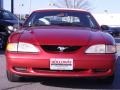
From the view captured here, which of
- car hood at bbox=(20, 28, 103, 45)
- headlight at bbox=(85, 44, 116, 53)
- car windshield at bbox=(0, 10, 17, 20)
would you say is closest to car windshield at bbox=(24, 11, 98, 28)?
car hood at bbox=(20, 28, 103, 45)

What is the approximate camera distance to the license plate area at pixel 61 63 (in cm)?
643

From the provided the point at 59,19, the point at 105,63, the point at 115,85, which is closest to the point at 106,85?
the point at 115,85

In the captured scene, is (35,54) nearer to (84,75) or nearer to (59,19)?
→ (84,75)

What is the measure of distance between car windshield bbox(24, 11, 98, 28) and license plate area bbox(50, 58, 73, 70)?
1.67 m

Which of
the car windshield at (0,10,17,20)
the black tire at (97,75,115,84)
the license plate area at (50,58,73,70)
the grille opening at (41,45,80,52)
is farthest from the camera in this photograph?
the car windshield at (0,10,17,20)

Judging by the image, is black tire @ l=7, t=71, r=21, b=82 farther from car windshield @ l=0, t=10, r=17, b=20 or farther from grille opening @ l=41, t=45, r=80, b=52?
car windshield @ l=0, t=10, r=17, b=20

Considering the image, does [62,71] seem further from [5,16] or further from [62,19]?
[5,16]

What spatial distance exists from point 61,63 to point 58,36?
1.64 feet

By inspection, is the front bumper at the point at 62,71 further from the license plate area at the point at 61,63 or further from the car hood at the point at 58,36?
the car hood at the point at 58,36

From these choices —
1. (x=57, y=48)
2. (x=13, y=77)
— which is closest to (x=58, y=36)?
(x=57, y=48)

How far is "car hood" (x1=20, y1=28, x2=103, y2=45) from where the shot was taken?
21.5 feet

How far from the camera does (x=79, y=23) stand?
8.14 meters

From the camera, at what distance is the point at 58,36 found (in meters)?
6.71

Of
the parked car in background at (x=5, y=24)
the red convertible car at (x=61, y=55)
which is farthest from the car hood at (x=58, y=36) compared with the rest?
the parked car in background at (x=5, y=24)
